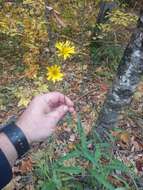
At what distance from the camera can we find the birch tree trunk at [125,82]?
3395mm

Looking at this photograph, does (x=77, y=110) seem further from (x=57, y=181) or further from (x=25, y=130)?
(x=25, y=130)

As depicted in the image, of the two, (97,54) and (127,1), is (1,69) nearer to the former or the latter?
(97,54)

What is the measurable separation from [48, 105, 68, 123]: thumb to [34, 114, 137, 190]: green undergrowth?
0.74 metres

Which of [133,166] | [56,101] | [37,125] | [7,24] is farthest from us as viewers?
[7,24]

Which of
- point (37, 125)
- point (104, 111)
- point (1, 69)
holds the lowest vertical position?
point (1, 69)

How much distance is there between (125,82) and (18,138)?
72.8 inches

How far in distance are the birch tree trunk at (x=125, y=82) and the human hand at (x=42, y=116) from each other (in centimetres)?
140

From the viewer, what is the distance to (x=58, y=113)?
6.94ft

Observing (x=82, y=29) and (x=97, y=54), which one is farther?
(x=82, y=29)

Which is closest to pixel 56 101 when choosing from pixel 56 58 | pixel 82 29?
pixel 56 58

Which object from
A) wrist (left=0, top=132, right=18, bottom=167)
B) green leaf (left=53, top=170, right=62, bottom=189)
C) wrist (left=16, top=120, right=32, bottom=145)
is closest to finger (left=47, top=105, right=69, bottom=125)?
wrist (left=16, top=120, right=32, bottom=145)

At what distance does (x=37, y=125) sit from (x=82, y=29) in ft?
17.0

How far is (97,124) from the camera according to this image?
4.17m

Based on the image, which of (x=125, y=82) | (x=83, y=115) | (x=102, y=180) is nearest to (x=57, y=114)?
(x=102, y=180)
